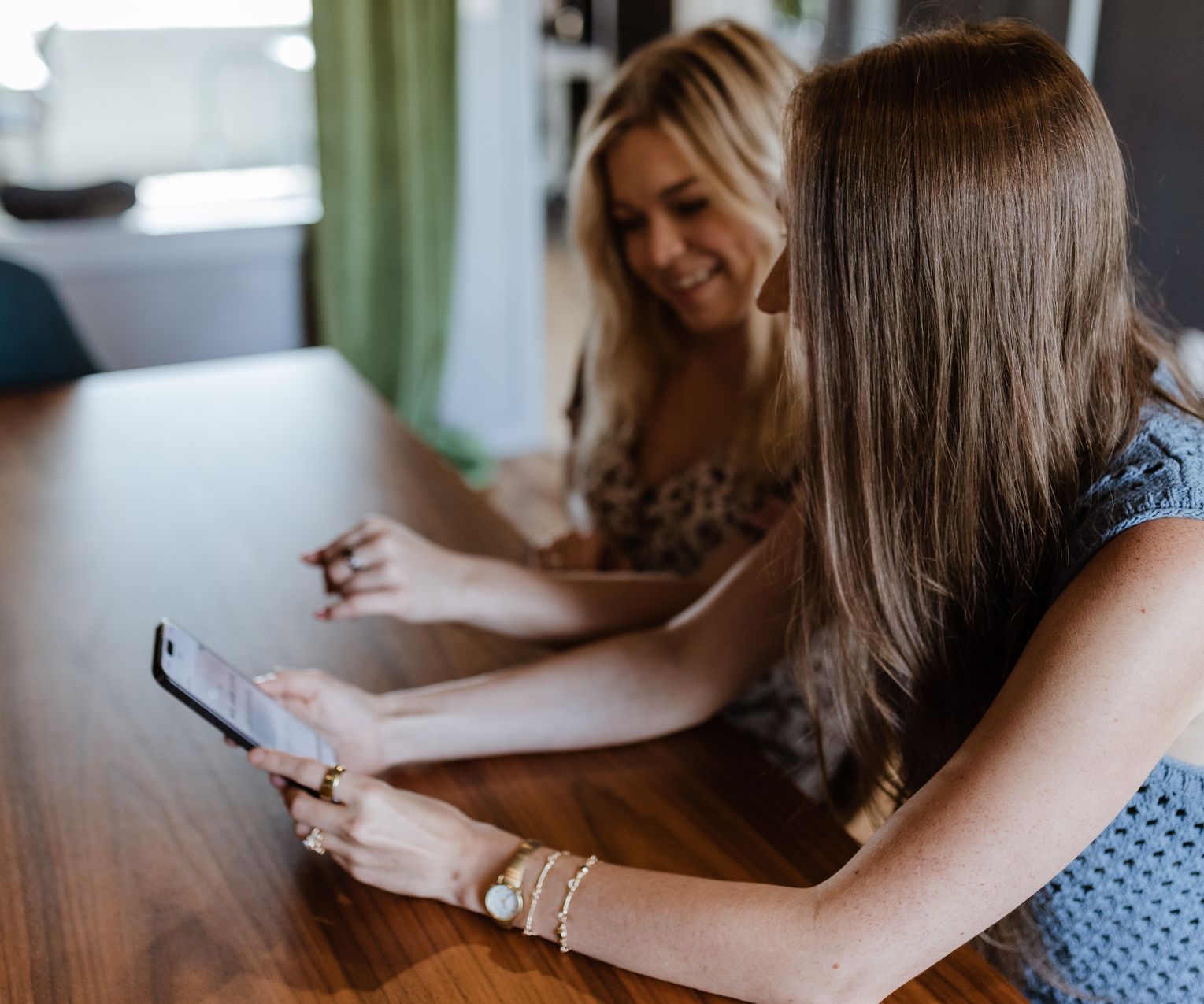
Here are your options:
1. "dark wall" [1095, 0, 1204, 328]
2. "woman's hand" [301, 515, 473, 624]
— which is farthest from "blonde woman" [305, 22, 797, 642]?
"dark wall" [1095, 0, 1204, 328]

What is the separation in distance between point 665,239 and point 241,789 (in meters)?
0.87

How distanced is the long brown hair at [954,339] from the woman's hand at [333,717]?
0.40m

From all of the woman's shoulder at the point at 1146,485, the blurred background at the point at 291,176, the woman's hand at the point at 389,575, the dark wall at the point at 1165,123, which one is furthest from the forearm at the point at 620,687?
the blurred background at the point at 291,176

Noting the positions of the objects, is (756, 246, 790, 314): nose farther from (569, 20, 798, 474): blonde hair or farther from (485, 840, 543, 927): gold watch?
(485, 840, 543, 927): gold watch

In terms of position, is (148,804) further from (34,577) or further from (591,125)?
(591,125)

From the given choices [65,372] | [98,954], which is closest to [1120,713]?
[98,954]

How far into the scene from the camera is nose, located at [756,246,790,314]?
3.23 ft

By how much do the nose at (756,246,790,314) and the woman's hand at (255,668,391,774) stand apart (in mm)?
507

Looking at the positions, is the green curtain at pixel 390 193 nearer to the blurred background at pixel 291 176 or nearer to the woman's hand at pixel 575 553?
the blurred background at pixel 291 176

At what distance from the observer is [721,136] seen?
1.44 meters

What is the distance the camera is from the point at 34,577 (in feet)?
4.64

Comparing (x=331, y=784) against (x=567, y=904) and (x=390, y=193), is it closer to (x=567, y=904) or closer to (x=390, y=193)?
(x=567, y=904)

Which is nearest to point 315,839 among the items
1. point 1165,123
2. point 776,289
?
point 776,289

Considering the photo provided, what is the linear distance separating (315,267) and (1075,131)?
9.29 ft
